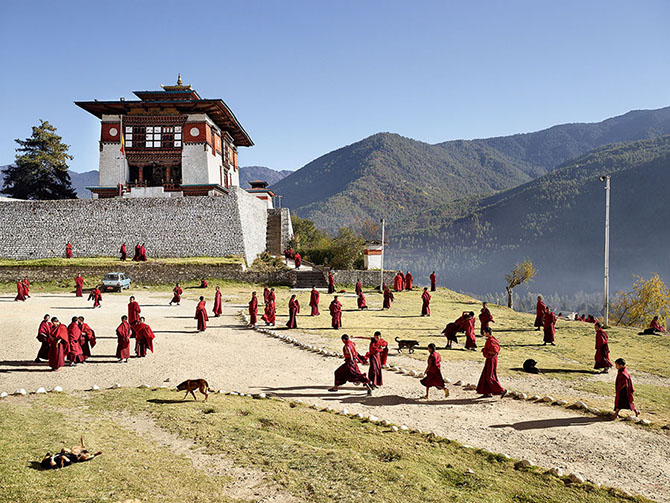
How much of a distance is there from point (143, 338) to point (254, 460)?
808 centimetres

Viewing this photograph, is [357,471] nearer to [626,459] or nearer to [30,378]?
[626,459]

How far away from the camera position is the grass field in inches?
233

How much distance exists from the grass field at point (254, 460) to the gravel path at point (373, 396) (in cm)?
89

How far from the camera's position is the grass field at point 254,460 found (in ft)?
19.4

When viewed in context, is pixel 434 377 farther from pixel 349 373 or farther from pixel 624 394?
pixel 624 394

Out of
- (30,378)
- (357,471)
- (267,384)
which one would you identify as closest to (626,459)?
(357,471)

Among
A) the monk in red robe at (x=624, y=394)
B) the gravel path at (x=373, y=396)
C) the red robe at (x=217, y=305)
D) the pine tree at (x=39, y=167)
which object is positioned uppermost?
the pine tree at (x=39, y=167)

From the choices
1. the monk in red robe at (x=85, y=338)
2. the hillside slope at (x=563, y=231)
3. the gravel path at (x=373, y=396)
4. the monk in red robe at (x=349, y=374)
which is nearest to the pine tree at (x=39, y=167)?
the gravel path at (x=373, y=396)

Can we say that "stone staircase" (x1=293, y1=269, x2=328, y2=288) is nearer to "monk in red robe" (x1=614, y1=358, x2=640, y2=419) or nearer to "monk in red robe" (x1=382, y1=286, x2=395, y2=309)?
"monk in red robe" (x1=382, y1=286, x2=395, y2=309)

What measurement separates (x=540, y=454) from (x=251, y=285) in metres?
26.2

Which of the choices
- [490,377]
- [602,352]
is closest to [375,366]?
[490,377]

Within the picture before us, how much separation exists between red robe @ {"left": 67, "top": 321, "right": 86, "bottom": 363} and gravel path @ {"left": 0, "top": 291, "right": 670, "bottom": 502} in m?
0.37

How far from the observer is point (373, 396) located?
10.5 m

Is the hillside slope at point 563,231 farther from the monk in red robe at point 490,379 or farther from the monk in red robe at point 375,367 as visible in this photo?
the monk in red robe at point 375,367
